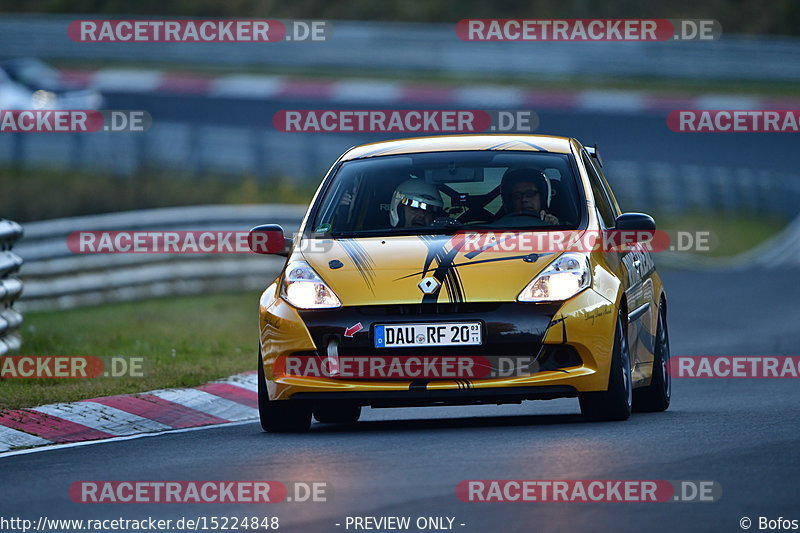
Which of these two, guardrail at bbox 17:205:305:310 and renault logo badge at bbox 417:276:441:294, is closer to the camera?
renault logo badge at bbox 417:276:441:294

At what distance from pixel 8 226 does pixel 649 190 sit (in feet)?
66.6

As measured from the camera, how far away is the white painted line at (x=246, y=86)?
1522 inches

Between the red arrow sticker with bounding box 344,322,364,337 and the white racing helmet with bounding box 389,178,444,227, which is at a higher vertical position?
the white racing helmet with bounding box 389,178,444,227

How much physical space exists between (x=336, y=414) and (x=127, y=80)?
1203 inches

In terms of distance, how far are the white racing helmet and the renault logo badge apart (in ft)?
3.33

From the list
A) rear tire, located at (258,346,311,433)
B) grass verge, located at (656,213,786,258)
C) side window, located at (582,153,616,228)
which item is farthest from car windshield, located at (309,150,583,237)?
grass verge, located at (656,213,786,258)

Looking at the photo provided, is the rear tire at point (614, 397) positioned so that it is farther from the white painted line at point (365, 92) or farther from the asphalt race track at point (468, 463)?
the white painted line at point (365, 92)

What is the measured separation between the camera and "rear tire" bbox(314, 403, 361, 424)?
420 inches

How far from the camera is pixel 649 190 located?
107ft

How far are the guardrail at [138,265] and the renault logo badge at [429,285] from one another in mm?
13050

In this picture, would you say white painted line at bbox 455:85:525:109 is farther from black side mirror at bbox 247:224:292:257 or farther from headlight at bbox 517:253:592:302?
headlight at bbox 517:253:592:302

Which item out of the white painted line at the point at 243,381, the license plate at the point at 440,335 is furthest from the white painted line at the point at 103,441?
the license plate at the point at 440,335

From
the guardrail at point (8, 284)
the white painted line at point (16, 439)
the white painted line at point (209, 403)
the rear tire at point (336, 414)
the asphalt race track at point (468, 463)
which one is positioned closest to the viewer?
the asphalt race track at point (468, 463)

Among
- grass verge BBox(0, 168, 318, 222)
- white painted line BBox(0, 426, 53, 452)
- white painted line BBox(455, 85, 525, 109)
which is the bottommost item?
white painted line BBox(0, 426, 53, 452)
